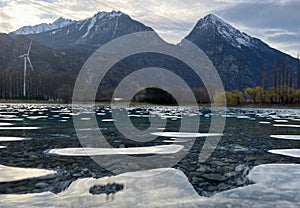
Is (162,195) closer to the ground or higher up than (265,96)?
closer to the ground

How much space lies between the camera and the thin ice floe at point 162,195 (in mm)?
4941

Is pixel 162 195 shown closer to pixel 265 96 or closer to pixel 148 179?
pixel 148 179

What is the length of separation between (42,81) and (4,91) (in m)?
20.0

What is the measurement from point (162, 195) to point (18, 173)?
337 centimetres

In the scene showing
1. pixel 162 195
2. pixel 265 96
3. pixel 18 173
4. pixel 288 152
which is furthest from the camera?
pixel 265 96

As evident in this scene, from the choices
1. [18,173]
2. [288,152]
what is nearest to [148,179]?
[18,173]

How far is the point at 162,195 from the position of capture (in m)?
5.45

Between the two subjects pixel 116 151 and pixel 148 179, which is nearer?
pixel 148 179

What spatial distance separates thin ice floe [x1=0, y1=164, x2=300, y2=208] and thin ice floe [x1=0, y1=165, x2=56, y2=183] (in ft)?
3.50

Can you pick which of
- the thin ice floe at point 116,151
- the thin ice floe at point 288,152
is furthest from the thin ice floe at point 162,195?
the thin ice floe at point 288,152

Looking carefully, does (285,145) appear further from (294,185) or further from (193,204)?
(193,204)

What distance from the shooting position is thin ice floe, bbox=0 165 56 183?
641 cm

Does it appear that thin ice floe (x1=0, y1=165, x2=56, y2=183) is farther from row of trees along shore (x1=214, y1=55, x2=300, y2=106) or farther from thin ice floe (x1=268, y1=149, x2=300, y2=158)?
row of trees along shore (x1=214, y1=55, x2=300, y2=106)

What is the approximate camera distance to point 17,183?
19.9ft
